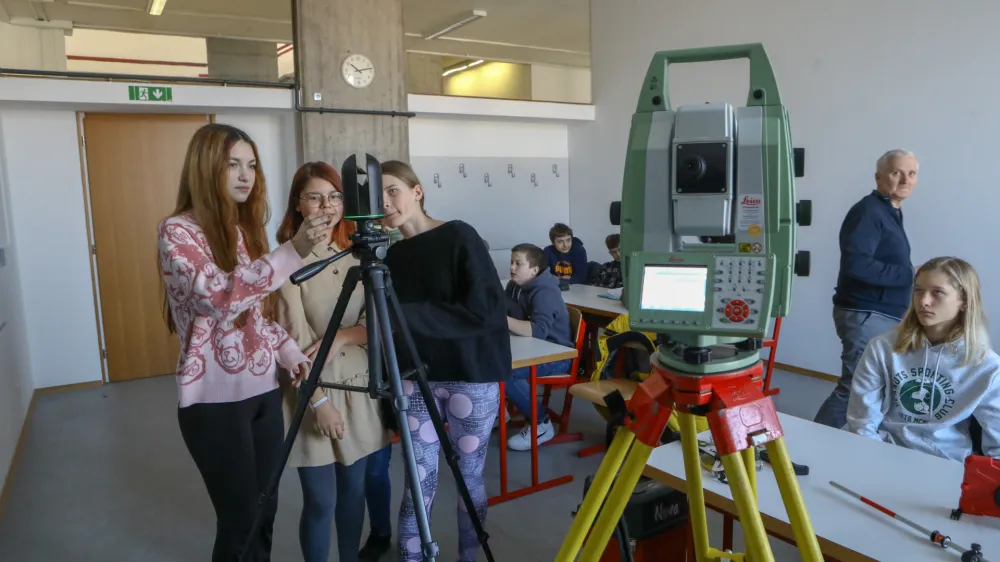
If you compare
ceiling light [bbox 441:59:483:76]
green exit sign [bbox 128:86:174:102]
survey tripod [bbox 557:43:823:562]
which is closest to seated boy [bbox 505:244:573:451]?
survey tripod [bbox 557:43:823:562]

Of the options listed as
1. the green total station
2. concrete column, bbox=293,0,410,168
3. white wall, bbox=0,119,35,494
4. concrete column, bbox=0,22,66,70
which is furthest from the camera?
concrete column, bbox=0,22,66,70

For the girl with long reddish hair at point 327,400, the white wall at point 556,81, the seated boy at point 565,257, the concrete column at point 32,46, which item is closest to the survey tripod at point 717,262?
the girl with long reddish hair at point 327,400

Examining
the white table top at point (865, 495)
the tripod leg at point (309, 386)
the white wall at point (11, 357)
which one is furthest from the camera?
the white wall at point (11, 357)

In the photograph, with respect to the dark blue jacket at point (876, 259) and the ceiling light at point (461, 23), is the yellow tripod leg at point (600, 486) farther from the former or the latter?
the ceiling light at point (461, 23)

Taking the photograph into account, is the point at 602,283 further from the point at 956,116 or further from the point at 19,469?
the point at 19,469

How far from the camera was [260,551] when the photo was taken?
174cm

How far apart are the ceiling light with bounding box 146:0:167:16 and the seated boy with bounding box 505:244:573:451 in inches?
230

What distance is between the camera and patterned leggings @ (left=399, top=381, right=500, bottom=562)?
1.92 metres

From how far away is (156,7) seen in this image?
24.4ft

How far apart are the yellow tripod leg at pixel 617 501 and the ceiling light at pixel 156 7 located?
7.90 meters

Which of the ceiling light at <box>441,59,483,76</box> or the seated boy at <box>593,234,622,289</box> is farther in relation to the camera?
the ceiling light at <box>441,59,483,76</box>

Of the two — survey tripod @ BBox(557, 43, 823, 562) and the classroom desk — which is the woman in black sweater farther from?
the classroom desk

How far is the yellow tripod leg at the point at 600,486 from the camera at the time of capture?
1108 millimetres

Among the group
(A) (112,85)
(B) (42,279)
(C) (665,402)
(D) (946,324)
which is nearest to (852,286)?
(D) (946,324)
